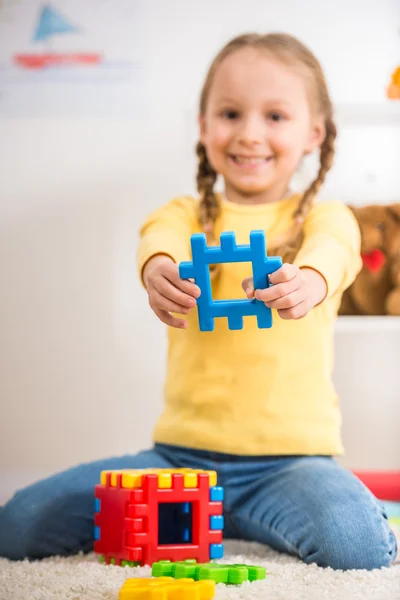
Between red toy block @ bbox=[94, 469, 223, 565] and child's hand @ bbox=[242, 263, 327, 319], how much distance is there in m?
0.15

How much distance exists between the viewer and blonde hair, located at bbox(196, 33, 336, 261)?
805 mm

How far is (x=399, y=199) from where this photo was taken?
3.61 feet

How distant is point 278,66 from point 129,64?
0.84 ft

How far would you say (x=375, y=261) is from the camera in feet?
3.52

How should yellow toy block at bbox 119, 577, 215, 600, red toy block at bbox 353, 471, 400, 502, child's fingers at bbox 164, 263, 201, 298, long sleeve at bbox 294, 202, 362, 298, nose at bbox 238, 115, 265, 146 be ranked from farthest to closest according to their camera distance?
red toy block at bbox 353, 471, 400, 502, nose at bbox 238, 115, 265, 146, long sleeve at bbox 294, 202, 362, 298, child's fingers at bbox 164, 263, 201, 298, yellow toy block at bbox 119, 577, 215, 600

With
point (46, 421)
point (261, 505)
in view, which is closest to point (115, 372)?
point (46, 421)

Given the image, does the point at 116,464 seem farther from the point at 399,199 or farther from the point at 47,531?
the point at 399,199

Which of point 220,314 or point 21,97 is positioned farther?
point 21,97

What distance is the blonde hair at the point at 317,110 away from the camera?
2.64 ft

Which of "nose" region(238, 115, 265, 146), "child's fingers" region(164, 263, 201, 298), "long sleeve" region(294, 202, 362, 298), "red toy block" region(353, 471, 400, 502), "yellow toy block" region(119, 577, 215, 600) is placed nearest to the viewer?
"yellow toy block" region(119, 577, 215, 600)

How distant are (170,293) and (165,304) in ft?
0.05

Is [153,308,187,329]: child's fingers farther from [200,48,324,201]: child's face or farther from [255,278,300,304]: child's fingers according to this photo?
[200,48,324,201]: child's face

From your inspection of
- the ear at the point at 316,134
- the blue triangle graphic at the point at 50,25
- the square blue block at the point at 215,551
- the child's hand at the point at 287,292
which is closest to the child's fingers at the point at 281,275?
the child's hand at the point at 287,292

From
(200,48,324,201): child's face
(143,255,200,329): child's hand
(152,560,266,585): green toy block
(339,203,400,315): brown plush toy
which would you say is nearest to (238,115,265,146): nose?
(200,48,324,201): child's face
